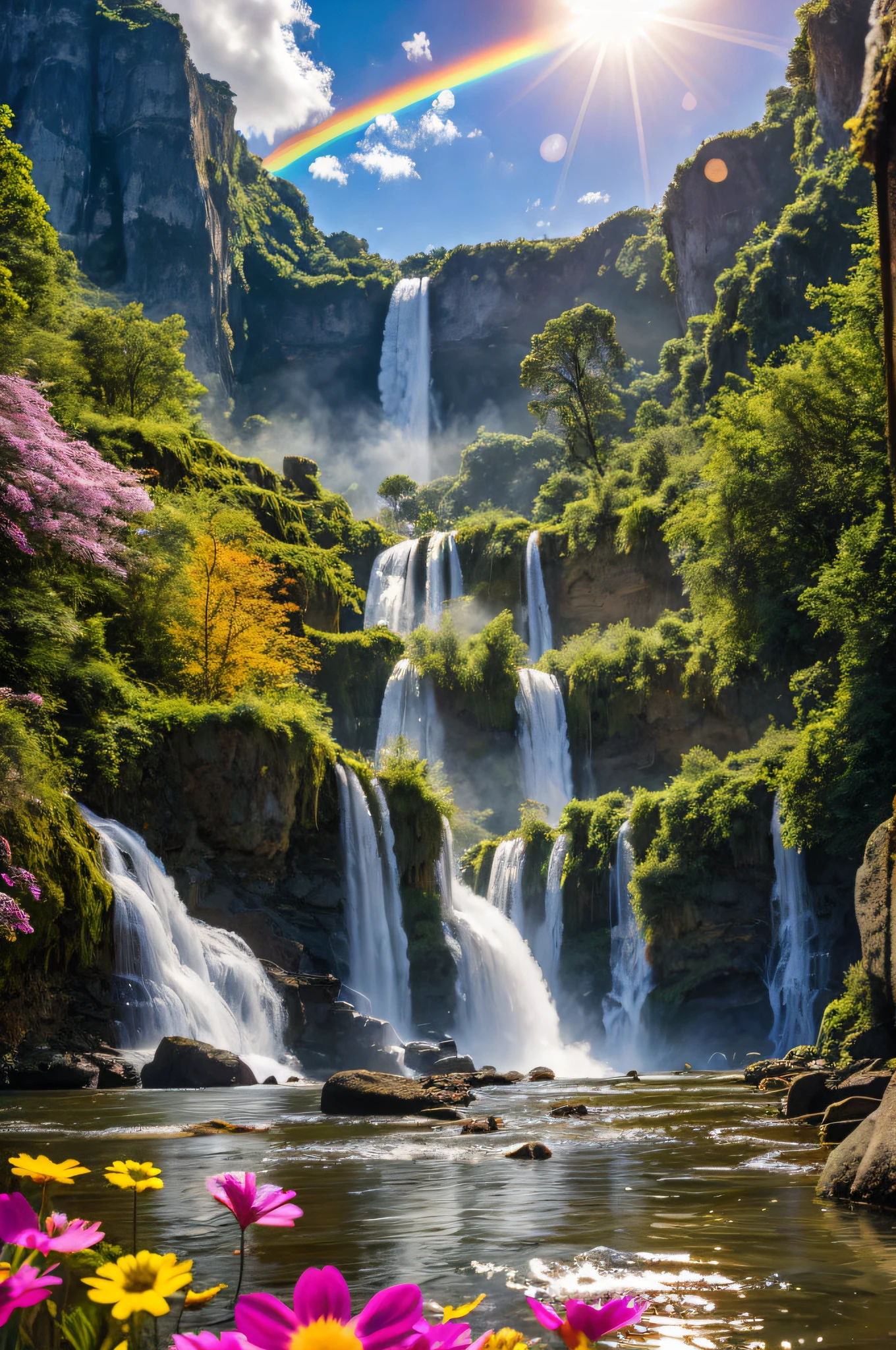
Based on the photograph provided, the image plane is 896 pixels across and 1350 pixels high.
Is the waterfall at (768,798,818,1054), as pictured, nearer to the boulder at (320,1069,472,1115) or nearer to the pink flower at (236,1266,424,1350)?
the boulder at (320,1069,472,1115)

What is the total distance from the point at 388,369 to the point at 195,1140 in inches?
3312

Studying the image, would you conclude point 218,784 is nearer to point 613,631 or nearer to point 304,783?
point 304,783

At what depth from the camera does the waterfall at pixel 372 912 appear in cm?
2630

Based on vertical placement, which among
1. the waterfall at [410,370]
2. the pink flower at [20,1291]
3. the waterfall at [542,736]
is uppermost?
the waterfall at [410,370]

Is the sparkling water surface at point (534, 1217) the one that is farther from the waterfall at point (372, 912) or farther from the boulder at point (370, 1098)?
the waterfall at point (372, 912)

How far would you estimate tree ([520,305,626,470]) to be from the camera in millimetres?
47125

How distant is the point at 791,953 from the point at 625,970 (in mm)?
6302

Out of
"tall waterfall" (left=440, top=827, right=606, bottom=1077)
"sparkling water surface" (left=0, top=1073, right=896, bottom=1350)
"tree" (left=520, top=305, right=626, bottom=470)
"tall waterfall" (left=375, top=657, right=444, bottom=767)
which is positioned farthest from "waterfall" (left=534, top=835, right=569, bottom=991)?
"tree" (left=520, top=305, right=626, bottom=470)

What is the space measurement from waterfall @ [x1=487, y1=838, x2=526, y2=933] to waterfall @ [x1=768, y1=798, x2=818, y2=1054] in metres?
9.82

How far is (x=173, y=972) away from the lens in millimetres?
17547

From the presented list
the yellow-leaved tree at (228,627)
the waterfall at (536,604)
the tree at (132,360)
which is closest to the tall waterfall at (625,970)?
the yellow-leaved tree at (228,627)

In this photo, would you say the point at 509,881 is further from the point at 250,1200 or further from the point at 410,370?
the point at 410,370

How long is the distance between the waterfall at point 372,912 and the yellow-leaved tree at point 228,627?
3.91 metres

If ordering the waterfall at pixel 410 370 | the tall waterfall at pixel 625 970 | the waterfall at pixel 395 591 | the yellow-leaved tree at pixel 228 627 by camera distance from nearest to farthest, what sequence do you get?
the yellow-leaved tree at pixel 228 627 → the tall waterfall at pixel 625 970 → the waterfall at pixel 395 591 → the waterfall at pixel 410 370
